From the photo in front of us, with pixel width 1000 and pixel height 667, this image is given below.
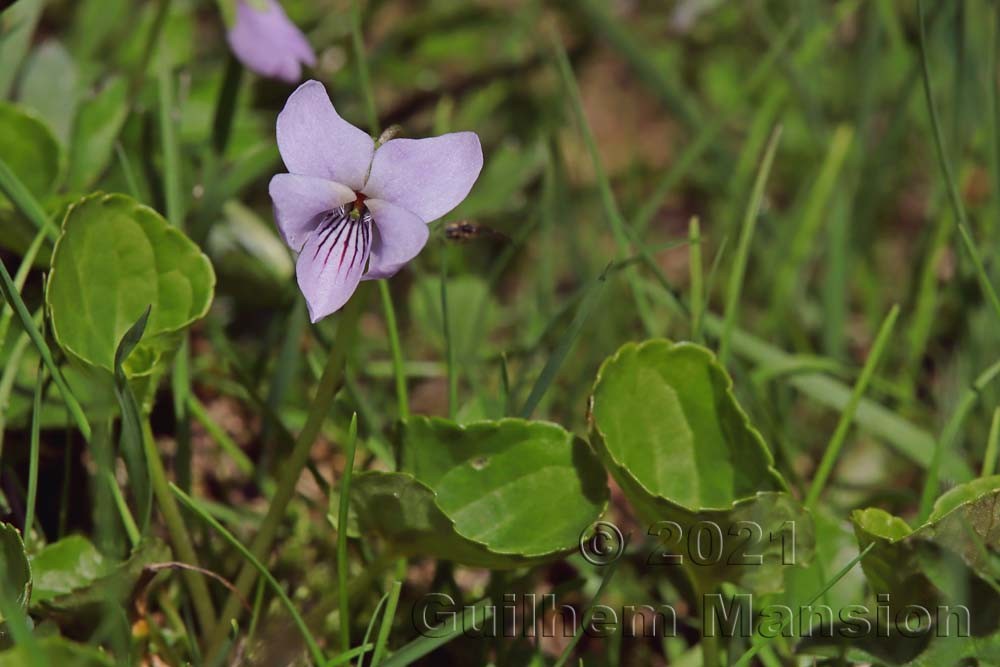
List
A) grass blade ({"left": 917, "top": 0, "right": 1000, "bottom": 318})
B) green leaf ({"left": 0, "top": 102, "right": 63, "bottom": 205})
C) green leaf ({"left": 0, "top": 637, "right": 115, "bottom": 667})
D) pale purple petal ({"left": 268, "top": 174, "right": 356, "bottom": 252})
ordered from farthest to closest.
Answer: green leaf ({"left": 0, "top": 102, "right": 63, "bottom": 205}), grass blade ({"left": 917, "top": 0, "right": 1000, "bottom": 318}), pale purple petal ({"left": 268, "top": 174, "right": 356, "bottom": 252}), green leaf ({"left": 0, "top": 637, "right": 115, "bottom": 667})

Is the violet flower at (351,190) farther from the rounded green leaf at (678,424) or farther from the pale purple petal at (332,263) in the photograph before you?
the rounded green leaf at (678,424)

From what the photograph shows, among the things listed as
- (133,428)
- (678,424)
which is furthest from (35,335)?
(678,424)

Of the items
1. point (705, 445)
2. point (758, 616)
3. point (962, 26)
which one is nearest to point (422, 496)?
point (705, 445)

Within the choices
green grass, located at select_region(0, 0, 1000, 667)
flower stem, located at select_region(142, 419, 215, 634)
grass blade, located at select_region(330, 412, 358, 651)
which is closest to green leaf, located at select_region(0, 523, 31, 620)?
green grass, located at select_region(0, 0, 1000, 667)

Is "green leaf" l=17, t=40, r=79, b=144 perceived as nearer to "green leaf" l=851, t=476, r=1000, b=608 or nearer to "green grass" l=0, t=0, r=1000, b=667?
"green grass" l=0, t=0, r=1000, b=667

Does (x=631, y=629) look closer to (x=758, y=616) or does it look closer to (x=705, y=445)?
(x=758, y=616)

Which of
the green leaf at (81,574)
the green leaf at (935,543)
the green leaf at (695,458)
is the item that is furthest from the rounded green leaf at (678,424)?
the green leaf at (81,574)

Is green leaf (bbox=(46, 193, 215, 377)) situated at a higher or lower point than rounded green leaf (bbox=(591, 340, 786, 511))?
higher

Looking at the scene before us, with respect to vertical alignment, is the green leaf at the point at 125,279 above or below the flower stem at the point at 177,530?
above
